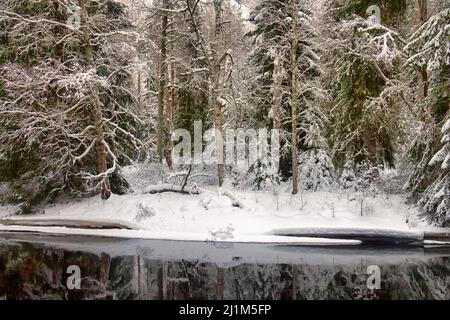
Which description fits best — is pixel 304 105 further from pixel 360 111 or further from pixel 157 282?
pixel 157 282

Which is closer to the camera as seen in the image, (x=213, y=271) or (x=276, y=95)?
Result: (x=213, y=271)

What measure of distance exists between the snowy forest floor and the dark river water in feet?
2.62

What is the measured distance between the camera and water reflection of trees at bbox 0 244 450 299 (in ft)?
30.9

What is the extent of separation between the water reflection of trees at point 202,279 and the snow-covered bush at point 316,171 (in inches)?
245

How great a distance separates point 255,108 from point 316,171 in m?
4.06

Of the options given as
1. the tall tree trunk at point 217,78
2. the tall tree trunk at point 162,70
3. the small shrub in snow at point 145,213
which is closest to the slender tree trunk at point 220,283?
the small shrub in snow at point 145,213

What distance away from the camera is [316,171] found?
58.7 feet

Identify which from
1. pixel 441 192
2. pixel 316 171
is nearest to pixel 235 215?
pixel 316 171

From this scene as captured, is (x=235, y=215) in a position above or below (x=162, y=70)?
below

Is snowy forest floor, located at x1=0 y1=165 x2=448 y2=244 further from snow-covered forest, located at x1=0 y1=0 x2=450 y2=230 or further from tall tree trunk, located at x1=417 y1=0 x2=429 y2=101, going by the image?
tall tree trunk, located at x1=417 y1=0 x2=429 y2=101

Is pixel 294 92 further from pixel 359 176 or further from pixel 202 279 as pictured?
pixel 202 279

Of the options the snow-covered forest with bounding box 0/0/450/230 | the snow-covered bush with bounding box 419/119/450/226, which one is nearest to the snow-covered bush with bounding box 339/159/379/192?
the snow-covered forest with bounding box 0/0/450/230

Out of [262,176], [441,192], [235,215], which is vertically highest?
[262,176]
